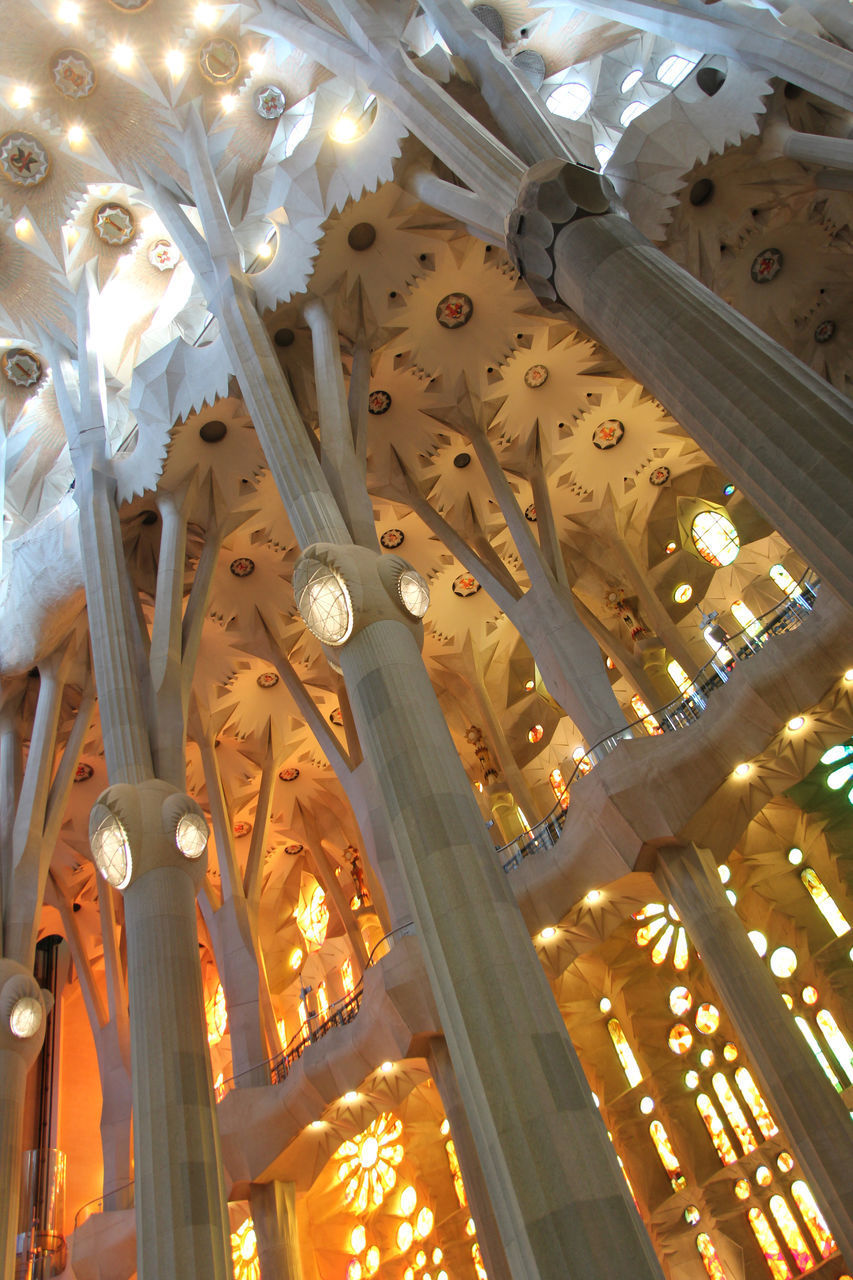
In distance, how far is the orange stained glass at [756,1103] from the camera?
1286cm

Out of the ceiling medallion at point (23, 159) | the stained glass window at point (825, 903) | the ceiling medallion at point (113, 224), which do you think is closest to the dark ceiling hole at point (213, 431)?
the ceiling medallion at point (113, 224)

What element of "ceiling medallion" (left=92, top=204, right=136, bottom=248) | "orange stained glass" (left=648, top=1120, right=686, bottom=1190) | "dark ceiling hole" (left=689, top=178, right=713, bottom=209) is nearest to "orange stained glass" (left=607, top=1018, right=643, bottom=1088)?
"orange stained glass" (left=648, top=1120, right=686, bottom=1190)

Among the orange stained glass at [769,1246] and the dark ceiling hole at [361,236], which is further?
the orange stained glass at [769,1246]

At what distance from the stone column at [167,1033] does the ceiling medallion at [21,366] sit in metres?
8.38

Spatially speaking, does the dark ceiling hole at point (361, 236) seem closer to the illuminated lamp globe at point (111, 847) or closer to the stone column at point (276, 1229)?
the illuminated lamp globe at point (111, 847)

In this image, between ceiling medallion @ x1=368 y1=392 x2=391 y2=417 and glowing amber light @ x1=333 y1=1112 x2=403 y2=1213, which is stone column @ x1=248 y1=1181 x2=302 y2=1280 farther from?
ceiling medallion @ x1=368 y1=392 x2=391 y2=417

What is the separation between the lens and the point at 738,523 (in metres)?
16.4

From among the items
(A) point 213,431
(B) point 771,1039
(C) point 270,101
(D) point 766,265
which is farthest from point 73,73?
(B) point 771,1039

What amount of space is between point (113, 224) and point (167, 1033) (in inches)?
428

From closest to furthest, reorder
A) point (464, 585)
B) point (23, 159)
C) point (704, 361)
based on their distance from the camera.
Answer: point (704, 361) → point (23, 159) → point (464, 585)

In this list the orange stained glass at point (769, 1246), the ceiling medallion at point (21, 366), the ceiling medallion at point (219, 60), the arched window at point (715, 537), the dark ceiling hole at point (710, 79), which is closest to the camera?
the dark ceiling hole at point (710, 79)

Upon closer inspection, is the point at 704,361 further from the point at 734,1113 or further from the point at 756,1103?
the point at 734,1113

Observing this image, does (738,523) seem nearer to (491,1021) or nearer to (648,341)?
(648,341)

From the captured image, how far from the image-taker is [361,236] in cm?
1127
